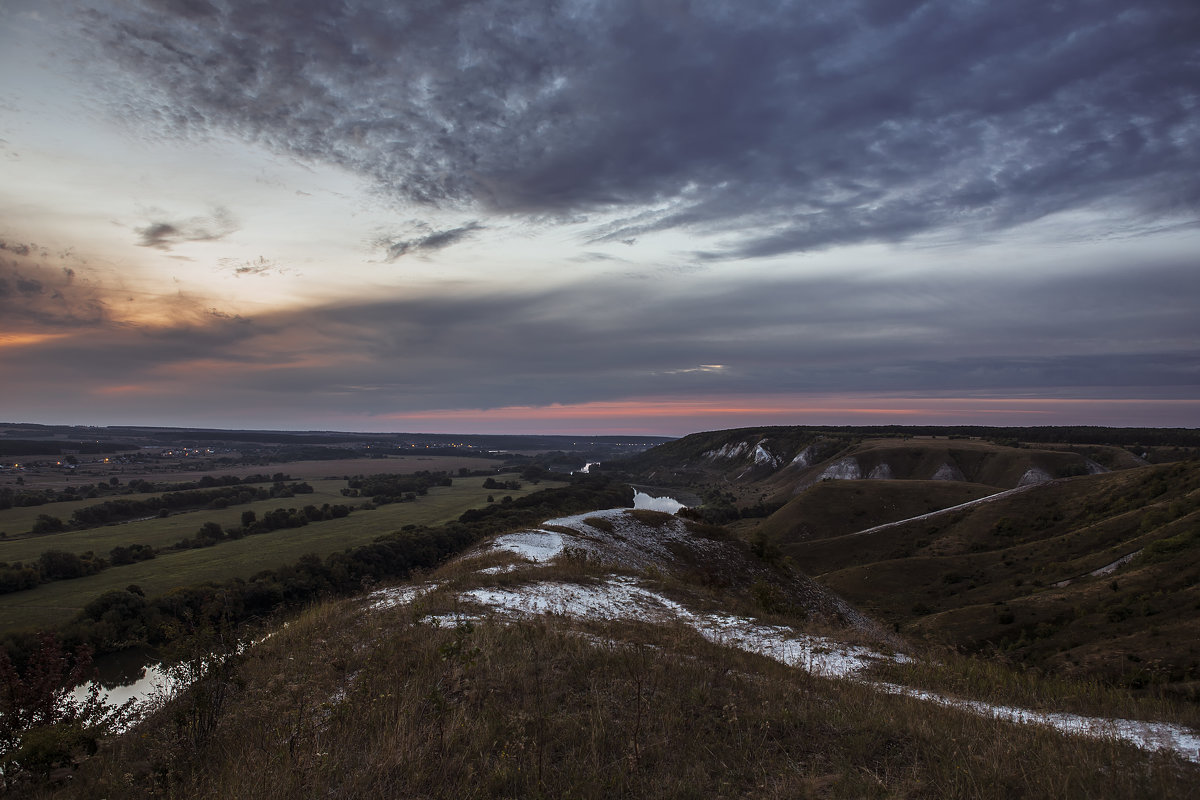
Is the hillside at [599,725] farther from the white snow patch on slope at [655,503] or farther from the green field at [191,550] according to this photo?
the white snow patch on slope at [655,503]

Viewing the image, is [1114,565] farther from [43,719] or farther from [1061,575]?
[43,719]

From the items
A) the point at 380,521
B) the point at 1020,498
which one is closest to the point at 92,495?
the point at 380,521

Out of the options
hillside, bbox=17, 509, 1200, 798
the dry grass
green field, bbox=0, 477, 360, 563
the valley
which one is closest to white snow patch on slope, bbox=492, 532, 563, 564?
the valley

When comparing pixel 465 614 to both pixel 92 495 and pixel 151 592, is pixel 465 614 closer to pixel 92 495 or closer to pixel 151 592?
pixel 151 592

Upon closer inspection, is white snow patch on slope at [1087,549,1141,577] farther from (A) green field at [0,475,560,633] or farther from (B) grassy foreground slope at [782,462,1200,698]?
(A) green field at [0,475,560,633]

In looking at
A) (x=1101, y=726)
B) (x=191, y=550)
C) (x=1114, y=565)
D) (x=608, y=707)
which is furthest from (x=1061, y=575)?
(x=191, y=550)

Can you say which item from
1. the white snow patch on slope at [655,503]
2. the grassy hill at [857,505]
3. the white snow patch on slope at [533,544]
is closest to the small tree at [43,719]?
the white snow patch on slope at [533,544]
